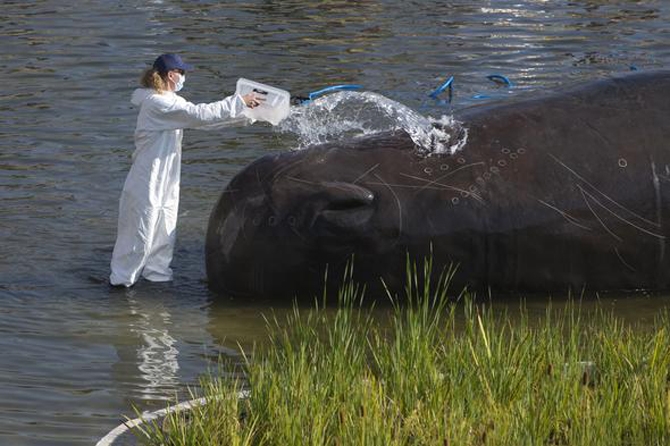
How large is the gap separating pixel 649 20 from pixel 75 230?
11.4 metres

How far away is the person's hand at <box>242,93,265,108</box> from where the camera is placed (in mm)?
10930

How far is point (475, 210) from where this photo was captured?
10.5 meters

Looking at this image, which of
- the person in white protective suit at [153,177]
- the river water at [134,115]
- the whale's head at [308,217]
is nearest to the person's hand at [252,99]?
the person in white protective suit at [153,177]

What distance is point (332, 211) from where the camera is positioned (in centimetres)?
1048

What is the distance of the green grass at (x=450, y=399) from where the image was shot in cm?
701

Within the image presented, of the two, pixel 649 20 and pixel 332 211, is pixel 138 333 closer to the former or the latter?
pixel 332 211

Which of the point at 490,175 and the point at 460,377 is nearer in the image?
the point at 460,377

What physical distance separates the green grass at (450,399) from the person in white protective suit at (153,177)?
3.41 m

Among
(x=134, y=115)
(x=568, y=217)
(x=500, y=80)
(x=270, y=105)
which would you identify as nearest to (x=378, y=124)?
(x=270, y=105)

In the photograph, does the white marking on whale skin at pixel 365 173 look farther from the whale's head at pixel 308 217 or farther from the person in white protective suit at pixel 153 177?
the person in white protective suit at pixel 153 177

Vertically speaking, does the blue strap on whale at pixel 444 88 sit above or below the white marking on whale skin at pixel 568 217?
below

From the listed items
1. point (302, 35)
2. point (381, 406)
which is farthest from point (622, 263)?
point (302, 35)

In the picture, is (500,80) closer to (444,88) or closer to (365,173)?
(444,88)

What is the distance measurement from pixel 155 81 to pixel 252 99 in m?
0.77
